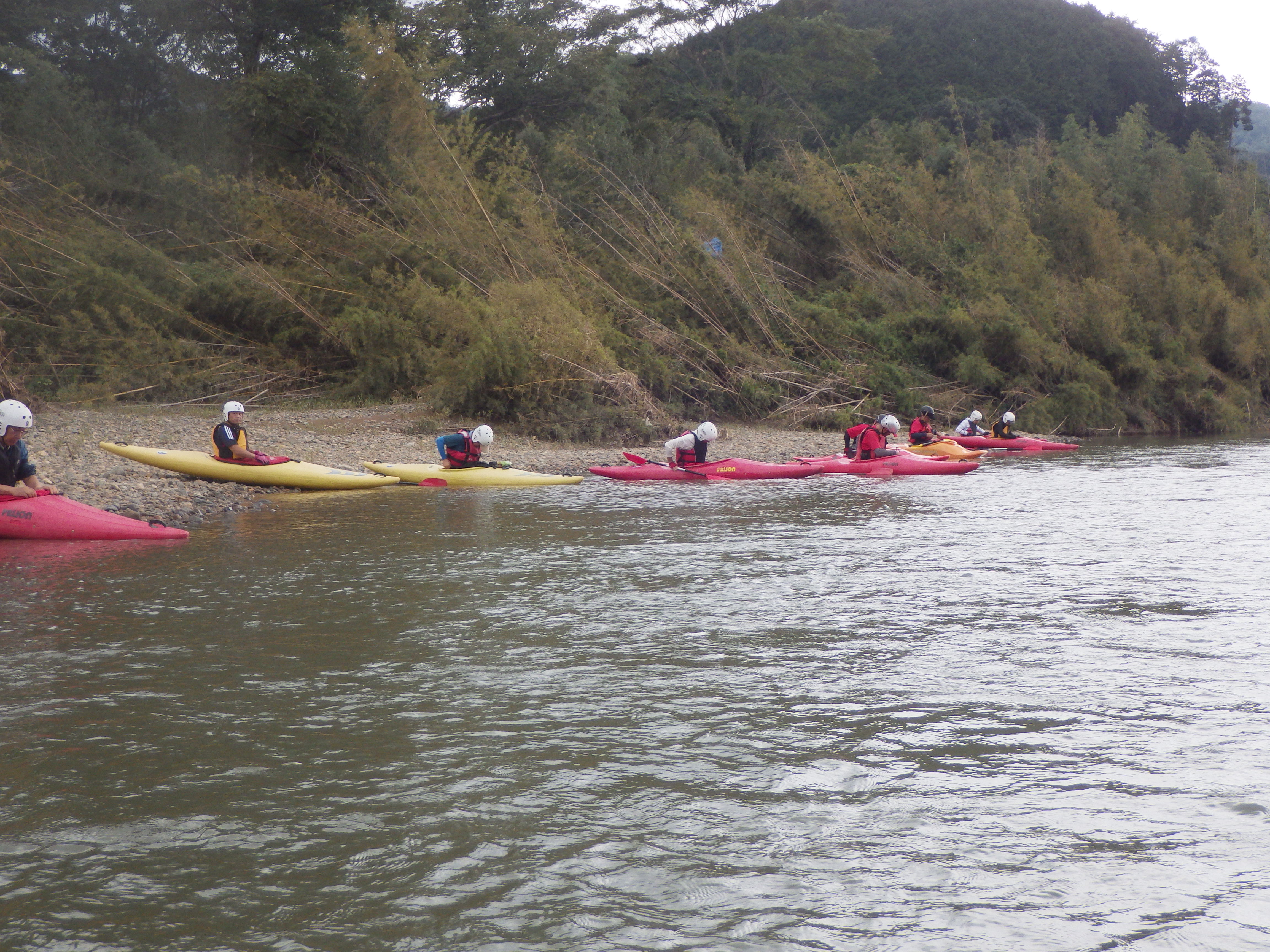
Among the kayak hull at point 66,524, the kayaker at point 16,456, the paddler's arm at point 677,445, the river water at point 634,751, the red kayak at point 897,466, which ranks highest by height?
the kayaker at point 16,456

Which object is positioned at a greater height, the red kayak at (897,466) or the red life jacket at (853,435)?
the red life jacket at (853,435)

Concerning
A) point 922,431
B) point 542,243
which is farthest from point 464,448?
point 542,243

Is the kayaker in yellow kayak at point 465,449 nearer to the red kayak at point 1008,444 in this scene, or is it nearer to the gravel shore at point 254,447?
the gravel shore at point 254,447

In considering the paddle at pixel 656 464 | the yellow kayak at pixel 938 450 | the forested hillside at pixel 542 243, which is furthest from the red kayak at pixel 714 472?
the forested hillside at pixel 542 243

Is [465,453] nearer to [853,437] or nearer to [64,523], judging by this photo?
[64,523]

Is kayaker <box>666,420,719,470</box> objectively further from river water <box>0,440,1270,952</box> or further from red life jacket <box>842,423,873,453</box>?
river water <box>0,440,1270,952</box>

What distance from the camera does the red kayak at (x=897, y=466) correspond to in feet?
47.1

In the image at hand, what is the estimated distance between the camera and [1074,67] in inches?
2078

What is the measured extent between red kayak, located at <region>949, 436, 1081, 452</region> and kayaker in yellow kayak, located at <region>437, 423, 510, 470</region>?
8.43 m

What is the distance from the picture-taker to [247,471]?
39.5ft

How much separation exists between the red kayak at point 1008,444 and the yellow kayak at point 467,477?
7.90m

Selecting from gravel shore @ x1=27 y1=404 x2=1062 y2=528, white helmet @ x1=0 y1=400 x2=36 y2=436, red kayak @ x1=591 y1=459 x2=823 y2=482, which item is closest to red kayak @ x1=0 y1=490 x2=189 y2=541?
white helmet @ x1=0 y1=400 x2=36 y2=436

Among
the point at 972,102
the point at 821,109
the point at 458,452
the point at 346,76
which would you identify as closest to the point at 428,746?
the point at 458,452

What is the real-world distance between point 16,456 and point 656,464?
284 inches
